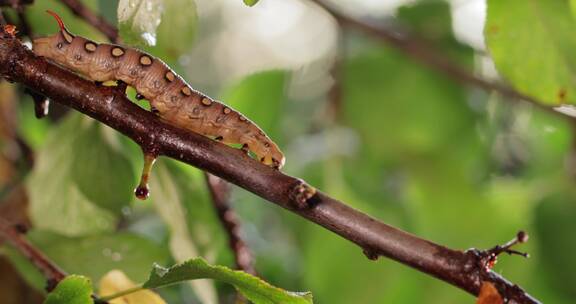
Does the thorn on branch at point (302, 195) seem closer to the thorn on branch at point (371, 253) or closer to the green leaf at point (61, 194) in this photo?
the thorn on branch at point (371, 253)

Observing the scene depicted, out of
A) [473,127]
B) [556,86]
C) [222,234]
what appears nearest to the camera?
[556,86]

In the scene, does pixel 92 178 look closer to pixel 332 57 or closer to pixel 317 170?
pixel 317 170

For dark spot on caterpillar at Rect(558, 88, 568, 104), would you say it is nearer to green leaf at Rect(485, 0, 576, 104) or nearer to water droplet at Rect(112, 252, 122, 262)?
green leaf at Rect(485, 0, 576, 104)

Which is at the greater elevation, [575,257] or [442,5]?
[442,5]

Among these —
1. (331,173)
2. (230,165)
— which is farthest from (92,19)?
(331,173)

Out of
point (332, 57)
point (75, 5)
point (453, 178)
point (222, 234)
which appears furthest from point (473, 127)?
point (75, 5)

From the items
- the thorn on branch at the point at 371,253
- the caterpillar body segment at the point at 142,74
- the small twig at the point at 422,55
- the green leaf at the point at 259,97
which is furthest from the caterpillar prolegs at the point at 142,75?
the small twig at the point at 422,55

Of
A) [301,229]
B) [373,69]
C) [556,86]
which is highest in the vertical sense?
[556,86]
